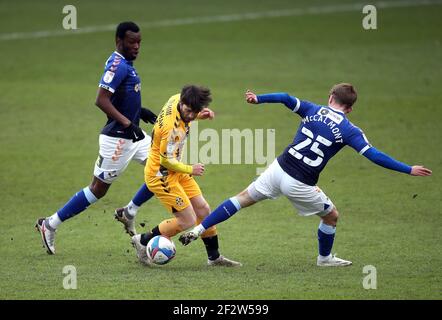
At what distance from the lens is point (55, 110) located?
19.5 meters

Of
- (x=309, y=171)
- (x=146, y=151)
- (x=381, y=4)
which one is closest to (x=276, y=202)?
(x=146, y=151)

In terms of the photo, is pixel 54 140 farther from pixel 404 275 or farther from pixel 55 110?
pixel 404 275

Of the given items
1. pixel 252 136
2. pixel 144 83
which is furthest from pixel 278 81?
pixel 252 136

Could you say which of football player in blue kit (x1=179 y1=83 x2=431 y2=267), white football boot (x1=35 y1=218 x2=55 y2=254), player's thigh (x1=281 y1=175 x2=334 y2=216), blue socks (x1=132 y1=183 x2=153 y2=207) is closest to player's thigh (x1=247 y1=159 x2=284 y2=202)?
football player in blue kit (x1=179 y1=83 x2=431 y2=267)

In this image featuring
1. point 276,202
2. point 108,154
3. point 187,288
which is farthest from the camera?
point 276,202

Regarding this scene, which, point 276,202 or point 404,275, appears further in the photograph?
point 276,202

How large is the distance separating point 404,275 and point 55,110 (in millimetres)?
11522

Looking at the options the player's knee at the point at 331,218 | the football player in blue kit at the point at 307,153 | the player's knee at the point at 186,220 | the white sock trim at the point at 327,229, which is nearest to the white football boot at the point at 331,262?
the white sock trim at the point at 327,229

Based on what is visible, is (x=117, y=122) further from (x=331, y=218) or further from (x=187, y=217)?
(x=331, y=218)

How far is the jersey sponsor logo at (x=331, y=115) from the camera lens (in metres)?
9.68

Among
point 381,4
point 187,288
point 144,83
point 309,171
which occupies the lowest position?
point 187,288

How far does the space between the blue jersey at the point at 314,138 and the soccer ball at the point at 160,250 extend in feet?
5.19

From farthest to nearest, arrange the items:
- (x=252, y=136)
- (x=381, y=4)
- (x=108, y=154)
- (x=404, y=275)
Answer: (x=381, y=4)
(x=252, y=136)
(x=108, y=154)
(x=404, y=275)

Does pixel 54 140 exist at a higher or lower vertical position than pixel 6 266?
higher
